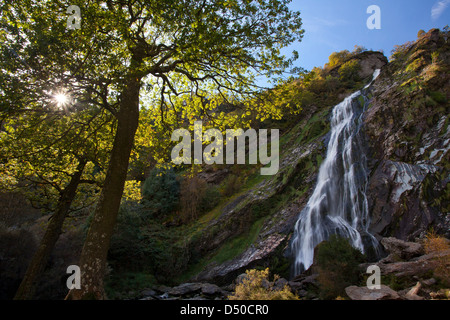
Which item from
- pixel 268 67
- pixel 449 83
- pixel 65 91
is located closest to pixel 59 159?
pixel 65 91

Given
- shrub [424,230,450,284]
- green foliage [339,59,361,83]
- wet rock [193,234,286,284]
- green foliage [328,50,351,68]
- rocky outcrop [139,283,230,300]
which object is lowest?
rocky outcrop [139,283,230,300]

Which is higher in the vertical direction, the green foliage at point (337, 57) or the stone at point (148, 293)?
the green foliage at point (337, 57)

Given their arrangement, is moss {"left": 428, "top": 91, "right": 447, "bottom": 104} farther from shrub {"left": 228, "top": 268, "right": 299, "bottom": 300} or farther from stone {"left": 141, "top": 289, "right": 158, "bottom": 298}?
stone {"left": 141, "top": 289, "right": 158, "bottom": 298}

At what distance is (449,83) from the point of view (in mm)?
16172

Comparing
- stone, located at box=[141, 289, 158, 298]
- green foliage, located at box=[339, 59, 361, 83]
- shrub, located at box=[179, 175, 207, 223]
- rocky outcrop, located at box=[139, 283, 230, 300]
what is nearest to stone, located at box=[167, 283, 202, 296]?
rocky outcrop, located at box=[139, 283, 230, 300]

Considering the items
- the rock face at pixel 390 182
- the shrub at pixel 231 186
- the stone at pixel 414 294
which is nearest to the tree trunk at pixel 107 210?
the stone at pixel 414 294

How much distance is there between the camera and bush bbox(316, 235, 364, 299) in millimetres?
7652

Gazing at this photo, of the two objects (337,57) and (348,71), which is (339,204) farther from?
(337,57)

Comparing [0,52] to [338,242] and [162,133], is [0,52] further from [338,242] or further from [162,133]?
[338,242]

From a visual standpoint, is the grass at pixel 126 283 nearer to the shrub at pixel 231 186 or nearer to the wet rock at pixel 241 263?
the wet rock at pixel 241 263

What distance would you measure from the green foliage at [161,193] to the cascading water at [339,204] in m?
14.4

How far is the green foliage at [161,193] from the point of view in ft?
84.0

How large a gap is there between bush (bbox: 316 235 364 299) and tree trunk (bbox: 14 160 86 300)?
9.80 m

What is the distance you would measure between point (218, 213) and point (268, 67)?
663 inches
